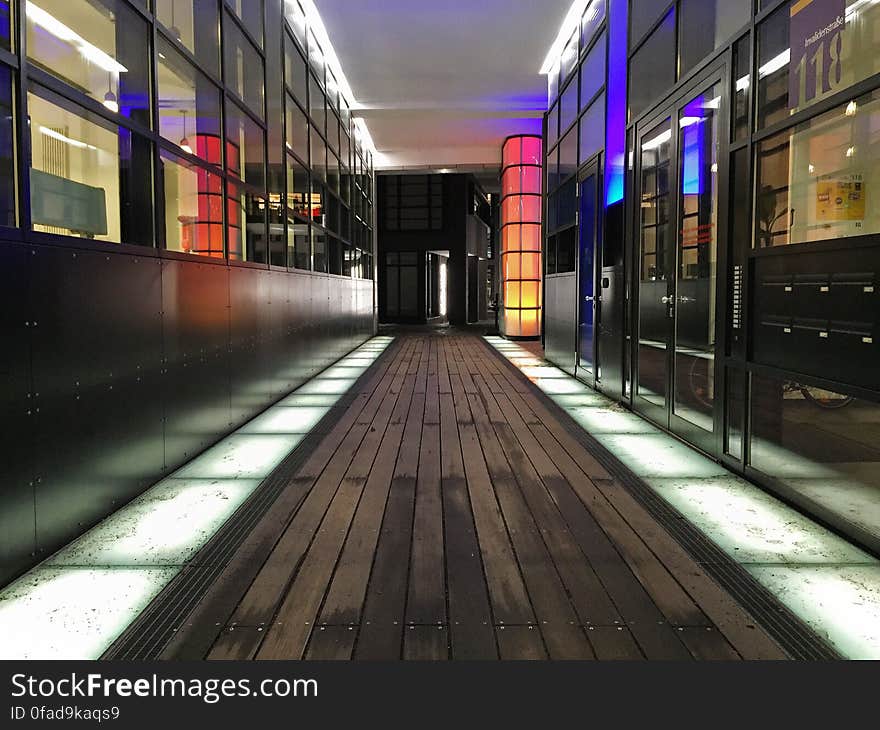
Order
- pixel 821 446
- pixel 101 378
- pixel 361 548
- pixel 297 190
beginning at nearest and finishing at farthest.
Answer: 1. pixel 361 548
2. pixel 101 378
3. pixel 821 446
4. pixel 297 190

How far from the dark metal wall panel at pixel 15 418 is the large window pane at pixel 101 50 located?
0.89 m

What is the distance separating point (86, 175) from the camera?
2949 millimetres

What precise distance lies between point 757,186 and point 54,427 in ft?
10.9

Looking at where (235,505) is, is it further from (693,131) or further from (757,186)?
(693,131)

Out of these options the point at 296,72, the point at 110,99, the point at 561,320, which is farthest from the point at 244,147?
the point at 561,320

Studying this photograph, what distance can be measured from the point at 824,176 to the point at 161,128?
3246 mm

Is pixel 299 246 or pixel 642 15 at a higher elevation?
pixel 642 15

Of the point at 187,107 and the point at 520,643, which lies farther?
the point at 187,107

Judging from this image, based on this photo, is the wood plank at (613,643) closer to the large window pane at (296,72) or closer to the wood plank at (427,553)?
the wood plank at (427,553)

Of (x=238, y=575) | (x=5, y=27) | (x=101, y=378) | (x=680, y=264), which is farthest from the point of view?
(x=680, y=264)

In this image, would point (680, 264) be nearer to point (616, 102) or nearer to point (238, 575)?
point (616, 102)

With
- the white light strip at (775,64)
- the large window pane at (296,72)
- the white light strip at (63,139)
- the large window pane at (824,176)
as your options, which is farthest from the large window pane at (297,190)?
the large window pane at (824,176)

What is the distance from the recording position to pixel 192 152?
431 cm

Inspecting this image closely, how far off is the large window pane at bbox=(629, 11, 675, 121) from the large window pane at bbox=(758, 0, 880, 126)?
4.48 feet
